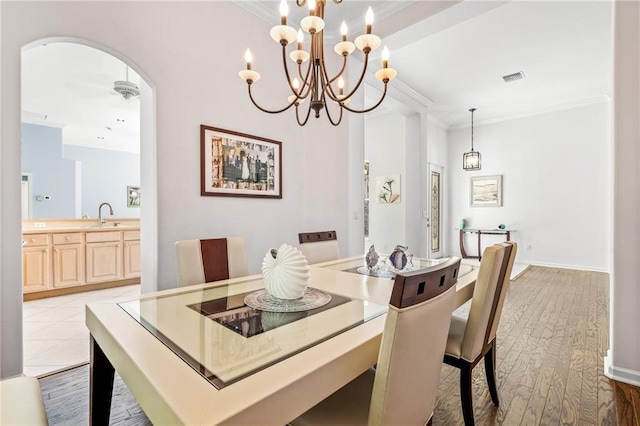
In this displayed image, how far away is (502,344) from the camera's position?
257cm

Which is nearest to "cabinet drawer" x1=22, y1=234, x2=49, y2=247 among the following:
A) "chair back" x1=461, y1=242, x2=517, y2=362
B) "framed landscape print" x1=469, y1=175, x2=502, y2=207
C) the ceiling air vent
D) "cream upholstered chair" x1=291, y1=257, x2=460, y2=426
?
"cream upholstered chair" x1=291, y1=257, x2=460, y2=426

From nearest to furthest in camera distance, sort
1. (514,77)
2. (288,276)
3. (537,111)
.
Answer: (288,276), (514,77), (537,111)

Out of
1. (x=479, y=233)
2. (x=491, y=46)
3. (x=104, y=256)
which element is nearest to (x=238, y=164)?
(x=104, y=256)

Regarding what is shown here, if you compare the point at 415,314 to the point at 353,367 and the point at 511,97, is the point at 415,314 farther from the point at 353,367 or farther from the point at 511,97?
the point at 511,97

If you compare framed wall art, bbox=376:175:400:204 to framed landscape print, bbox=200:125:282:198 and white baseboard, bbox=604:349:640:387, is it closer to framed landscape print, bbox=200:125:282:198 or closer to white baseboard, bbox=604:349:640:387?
framed landscape print, bbox=200:125:282:198

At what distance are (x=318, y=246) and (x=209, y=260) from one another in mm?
915

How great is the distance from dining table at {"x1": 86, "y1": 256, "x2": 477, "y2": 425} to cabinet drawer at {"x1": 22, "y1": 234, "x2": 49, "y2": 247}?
3390mm

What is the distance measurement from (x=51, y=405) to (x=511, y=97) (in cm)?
693

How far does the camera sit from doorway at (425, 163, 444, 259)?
6605 millimetres

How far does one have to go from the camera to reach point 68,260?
3.93m

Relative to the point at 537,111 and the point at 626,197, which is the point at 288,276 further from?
the point at 537,111

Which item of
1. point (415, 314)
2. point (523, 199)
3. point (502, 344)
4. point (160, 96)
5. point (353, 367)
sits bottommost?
point (502, 344)

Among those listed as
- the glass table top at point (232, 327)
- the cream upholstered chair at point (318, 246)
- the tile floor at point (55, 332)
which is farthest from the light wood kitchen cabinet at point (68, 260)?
the glass table top at point (232, 327)

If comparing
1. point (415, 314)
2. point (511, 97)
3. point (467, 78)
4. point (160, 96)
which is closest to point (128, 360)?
point (415, 314)
